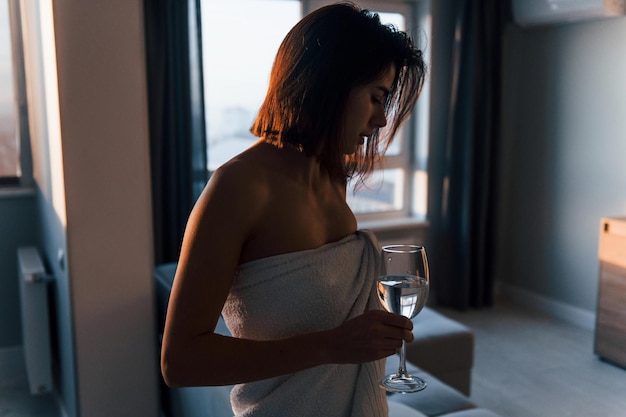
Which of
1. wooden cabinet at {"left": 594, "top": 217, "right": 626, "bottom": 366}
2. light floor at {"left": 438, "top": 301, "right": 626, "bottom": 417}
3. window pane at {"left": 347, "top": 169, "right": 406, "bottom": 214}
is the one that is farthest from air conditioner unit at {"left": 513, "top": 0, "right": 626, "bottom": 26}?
light floor at {"left": 438, "top": 301, "right": 626, "bottom": 417}

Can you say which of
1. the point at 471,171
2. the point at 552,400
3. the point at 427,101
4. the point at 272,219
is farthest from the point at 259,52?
the point at 272,219

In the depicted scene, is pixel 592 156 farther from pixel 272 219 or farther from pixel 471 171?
pixel 272 219

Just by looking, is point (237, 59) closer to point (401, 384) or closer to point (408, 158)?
point (408, 158)

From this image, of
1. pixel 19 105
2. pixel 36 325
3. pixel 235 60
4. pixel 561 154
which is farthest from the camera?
pixel 561 154

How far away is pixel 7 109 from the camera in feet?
11.5

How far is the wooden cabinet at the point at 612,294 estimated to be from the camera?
129 inches

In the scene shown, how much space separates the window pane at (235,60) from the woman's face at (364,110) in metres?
2.68

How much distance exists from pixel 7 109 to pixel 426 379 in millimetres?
2731

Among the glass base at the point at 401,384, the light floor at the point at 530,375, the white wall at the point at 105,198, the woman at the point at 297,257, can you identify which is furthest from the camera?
the light floor at the point at 530,375

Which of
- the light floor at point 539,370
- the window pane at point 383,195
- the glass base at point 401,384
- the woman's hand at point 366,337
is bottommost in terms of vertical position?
the light floor at point 539,370

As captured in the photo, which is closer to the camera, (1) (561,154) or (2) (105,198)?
(2) (105,198)

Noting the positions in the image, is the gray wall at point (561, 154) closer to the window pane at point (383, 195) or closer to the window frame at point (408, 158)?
the window frame at point (408, 158)

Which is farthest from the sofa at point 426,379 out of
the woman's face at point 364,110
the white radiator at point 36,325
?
the woman's face at point 364,110

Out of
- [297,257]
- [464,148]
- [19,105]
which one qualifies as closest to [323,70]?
[297,257]
